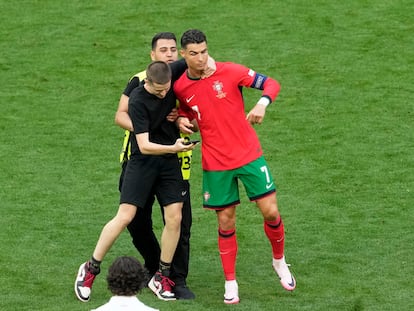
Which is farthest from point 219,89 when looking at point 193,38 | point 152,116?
point 152,116

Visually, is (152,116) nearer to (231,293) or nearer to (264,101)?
(264,101)

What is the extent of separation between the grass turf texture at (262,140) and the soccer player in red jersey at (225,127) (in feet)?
2.83

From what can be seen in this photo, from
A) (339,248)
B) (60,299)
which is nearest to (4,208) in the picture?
(60,299)

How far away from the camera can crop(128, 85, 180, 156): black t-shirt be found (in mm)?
9602

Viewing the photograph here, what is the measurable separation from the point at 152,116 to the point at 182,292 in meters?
1.50

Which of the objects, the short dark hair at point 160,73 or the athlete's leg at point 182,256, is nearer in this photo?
the short dark hair at point 160,73

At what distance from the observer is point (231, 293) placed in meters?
9.90

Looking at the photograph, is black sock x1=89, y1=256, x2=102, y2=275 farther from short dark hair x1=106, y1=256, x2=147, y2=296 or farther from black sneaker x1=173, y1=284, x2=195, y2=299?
short dark hair x1=106, y1=256, x2=147, y2=296

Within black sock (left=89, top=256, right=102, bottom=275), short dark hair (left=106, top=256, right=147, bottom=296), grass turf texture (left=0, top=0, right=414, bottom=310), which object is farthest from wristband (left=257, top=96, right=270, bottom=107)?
short dark hair (left=106, top=256, right=147, bottom=296)

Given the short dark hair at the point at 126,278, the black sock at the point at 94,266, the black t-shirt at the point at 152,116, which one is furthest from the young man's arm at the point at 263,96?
the short dark hair at the point at 126,278

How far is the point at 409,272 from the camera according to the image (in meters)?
10.5

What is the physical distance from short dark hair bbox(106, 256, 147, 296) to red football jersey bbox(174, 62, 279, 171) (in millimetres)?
2472

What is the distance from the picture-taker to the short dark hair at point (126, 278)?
23.6 feet

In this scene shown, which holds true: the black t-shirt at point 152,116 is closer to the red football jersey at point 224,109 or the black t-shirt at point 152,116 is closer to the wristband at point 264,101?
the red football jersey at point 224,109
